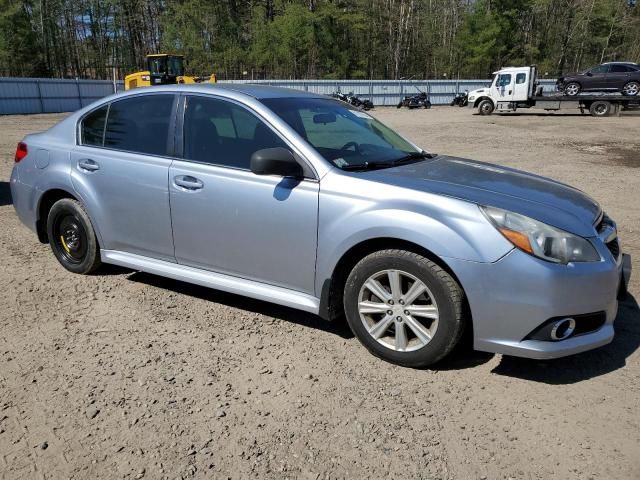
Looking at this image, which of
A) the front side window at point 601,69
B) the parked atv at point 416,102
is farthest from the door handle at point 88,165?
the parked atv at point 416,102

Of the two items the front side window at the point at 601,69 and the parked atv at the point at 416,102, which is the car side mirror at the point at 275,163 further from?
the parked atv at the point at 416,102

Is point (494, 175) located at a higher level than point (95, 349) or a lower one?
higher

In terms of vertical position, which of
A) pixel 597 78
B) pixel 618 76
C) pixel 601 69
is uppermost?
pixel 601 69

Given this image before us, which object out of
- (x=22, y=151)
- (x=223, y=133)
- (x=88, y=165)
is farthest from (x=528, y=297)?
(x=22, y=151)

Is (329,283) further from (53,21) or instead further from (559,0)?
(559,0)

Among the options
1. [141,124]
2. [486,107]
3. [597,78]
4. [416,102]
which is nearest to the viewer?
[141,124]

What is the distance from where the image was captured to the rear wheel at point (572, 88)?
29984 mm

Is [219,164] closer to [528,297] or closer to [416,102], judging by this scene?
[528,297]

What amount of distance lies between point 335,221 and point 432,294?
28.6 inches

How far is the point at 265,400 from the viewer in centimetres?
297

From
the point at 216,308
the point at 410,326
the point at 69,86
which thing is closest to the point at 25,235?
the point at 216,308

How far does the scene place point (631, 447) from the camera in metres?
2.57

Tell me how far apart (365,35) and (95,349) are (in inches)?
2939

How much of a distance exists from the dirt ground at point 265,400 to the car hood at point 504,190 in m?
0.92
